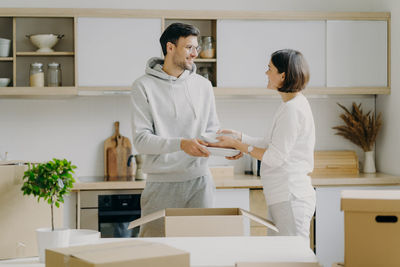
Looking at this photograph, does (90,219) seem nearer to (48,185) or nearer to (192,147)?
(192,147)

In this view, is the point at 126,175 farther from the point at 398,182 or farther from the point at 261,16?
the point at 398,182

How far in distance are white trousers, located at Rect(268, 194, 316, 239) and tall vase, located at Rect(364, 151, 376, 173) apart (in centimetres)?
207

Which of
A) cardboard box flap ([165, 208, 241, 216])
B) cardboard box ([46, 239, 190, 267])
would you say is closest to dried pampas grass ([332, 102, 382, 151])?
cardboard box flap ([165, 208, 241, 216])

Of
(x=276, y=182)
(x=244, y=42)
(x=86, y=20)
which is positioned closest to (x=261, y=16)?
(x=244, y=42)

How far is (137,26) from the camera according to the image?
3959 millimetres

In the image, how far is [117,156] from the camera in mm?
4184

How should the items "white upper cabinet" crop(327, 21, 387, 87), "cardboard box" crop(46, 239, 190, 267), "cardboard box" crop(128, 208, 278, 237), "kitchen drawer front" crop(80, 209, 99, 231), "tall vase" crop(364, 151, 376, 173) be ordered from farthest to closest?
"tall vase" crop(364, 151, 376, 173)
"white upper cabinet" crop(327, 21, 387, 87)
"kitchen drawer front" crop(80, 209, 99, 231)
"cardboard box" crop(128, 208, 278, 237)
"cardboard box" crop(46, 239, 190, 267)

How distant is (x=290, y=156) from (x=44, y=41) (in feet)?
7.57

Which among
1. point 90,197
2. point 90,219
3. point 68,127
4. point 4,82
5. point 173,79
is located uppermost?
point 4,82

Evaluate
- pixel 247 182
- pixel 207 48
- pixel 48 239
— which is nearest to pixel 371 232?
pixel 48 239

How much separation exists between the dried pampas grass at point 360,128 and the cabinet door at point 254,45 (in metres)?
0.47

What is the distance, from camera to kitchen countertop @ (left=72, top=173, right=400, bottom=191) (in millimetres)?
3662

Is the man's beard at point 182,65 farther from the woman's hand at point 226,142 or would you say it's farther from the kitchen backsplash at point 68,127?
the kitchen backsplash at point 68,127

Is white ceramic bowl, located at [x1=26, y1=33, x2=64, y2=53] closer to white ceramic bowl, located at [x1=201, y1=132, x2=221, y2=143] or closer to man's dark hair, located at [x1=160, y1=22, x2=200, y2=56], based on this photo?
man's dark hair, located at [x1=160, y1=22, x2=200, y2=56]
